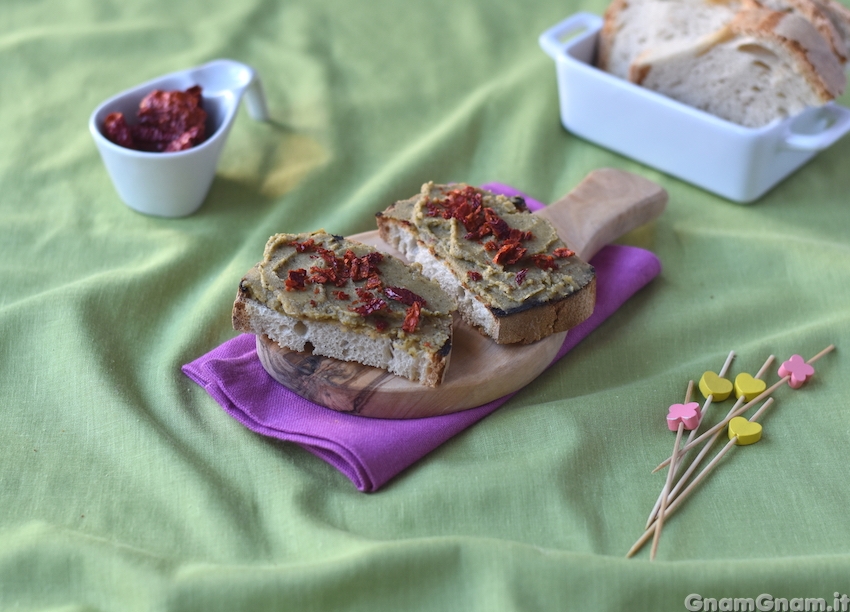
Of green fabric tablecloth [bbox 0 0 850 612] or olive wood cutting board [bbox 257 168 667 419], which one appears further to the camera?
olive wood cutting board [bbox 257 168 667 419]

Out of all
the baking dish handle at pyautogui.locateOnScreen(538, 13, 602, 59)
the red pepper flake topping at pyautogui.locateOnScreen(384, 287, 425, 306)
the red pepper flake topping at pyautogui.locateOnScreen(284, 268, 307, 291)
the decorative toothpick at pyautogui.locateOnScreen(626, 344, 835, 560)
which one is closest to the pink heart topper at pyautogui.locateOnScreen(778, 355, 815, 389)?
the decorative toothpick at pyautogui.locateOnScreen(626, 344, 835, 560)

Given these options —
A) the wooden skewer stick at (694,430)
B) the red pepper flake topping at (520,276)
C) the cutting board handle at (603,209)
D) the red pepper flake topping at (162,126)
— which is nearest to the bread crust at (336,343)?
the red pepper flake topping at (520,276)

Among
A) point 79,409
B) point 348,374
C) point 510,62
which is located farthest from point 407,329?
point 510,62

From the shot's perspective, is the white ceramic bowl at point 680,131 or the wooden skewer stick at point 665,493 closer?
the wooden skewer stick at point 665,493

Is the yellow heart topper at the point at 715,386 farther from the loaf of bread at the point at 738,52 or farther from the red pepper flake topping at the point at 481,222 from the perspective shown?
the loaf of bread at the point at 738,52

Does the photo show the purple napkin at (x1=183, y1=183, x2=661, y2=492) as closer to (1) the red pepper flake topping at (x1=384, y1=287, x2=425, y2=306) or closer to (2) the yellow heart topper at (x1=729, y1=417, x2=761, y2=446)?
(1) the red pepper flake topping at (x1=384, y1=287, x2=425, y2=306)

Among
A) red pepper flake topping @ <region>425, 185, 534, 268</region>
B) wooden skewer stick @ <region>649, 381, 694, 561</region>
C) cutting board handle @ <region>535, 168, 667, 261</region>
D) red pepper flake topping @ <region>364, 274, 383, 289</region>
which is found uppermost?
red pepper flake topping @ <region>364, 274, 383, 289</region>
